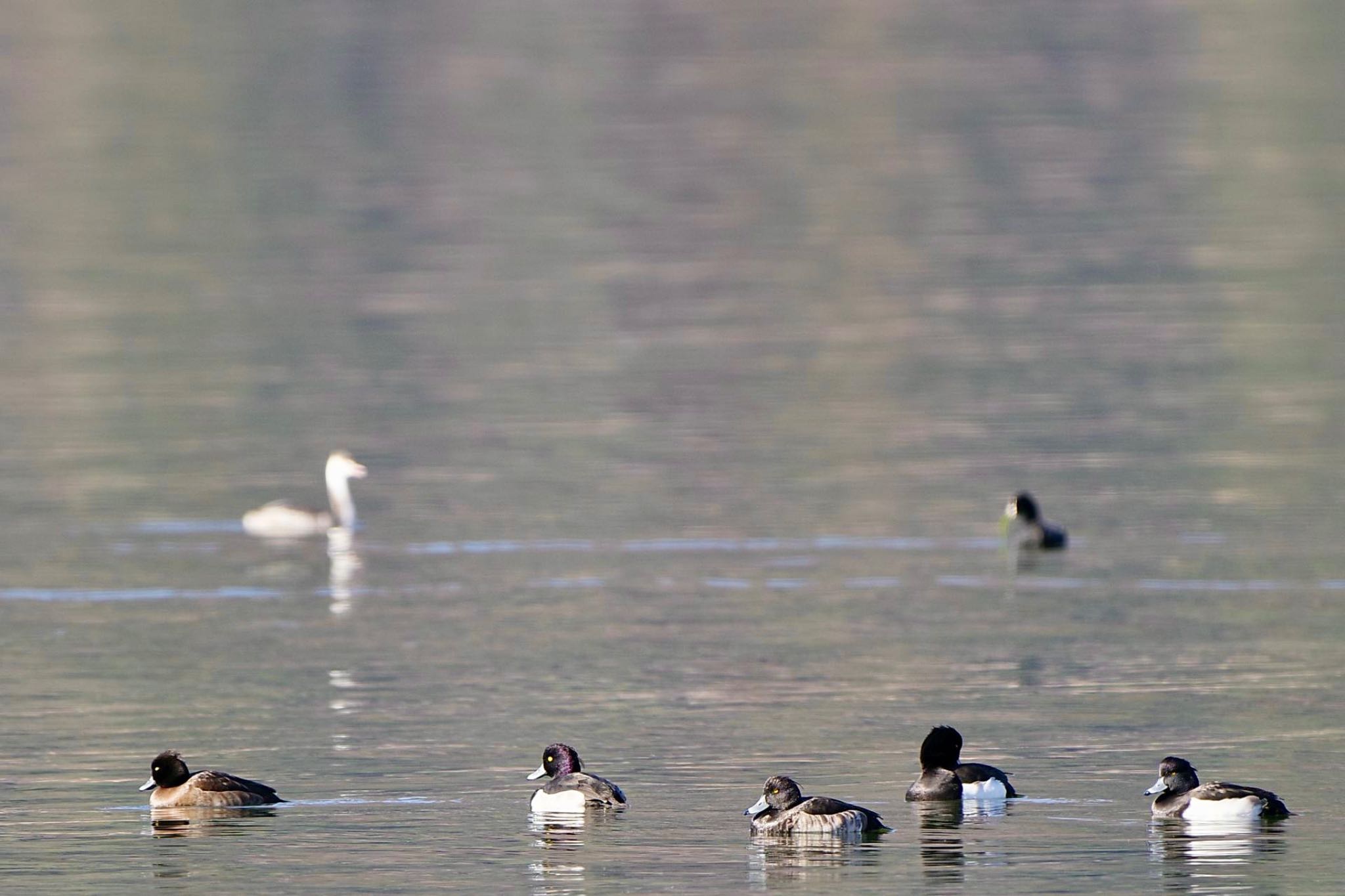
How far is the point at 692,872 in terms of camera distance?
15898mm

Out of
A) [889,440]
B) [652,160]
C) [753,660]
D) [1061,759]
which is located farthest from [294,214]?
[1061,759]

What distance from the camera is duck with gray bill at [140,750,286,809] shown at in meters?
17.8

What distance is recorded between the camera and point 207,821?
58.1ft

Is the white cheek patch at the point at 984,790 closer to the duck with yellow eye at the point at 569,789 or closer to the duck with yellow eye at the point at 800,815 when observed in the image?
the duck with yellow eye at the point at 800,815

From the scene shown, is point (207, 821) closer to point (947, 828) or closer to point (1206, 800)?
point (947, 828)

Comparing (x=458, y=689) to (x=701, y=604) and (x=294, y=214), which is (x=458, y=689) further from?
(x=294, y=214)

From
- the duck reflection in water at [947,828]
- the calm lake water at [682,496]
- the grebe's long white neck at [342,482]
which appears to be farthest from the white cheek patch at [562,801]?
the grebe's long white neck at [342,482]

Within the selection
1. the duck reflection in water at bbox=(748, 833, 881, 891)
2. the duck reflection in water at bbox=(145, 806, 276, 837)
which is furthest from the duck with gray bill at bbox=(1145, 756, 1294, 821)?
the duck reflection in water at bbox=(145, 806, 276, 837)

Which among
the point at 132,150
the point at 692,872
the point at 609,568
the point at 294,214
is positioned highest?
the point at 132,150

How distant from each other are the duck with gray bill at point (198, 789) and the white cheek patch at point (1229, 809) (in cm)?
609

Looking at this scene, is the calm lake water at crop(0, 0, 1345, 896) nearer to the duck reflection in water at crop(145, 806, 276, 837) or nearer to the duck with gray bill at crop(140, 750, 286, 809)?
the duck reflection in water at crop(145, 806, 276, 837)

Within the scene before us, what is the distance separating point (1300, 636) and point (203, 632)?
397 inches

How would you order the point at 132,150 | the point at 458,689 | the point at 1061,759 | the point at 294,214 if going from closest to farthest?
1. the point at 1061,759
2. the point at 458,689
3. the point at 294,214
4. the point at 132,150

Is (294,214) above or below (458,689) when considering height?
above
